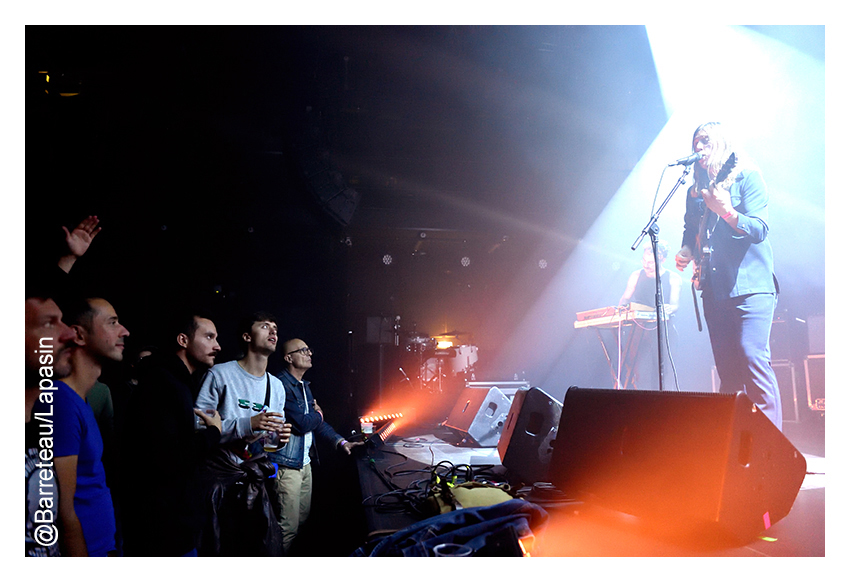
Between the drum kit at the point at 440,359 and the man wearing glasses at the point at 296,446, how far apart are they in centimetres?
297

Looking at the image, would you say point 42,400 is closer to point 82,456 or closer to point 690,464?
point 82,456

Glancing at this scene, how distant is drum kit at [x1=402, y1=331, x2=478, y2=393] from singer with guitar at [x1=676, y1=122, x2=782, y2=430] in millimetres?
3649

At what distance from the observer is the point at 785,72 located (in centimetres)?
292

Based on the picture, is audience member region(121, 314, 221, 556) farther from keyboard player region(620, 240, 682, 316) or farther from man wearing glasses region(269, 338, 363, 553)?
keyboard player region(620, 240, 682, 316)

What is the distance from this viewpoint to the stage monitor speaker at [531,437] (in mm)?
2135

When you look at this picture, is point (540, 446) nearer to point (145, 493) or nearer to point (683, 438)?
point (683, 438)

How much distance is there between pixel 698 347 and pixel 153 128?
5.52m

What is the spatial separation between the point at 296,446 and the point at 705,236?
8.96 ft

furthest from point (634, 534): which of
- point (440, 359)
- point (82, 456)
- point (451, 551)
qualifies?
point (440, 359)

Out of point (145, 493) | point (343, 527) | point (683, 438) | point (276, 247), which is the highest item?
point (276, 247)

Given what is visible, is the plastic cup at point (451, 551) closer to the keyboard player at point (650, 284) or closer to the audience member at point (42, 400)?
the audience member at point (42, 400)

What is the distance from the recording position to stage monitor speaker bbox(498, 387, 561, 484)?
213 centimetres

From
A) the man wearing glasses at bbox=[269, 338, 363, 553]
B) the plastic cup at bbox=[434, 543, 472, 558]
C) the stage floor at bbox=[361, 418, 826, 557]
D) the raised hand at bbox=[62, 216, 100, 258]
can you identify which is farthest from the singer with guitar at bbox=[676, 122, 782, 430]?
the raised hand at bbox=[62, 216, 100, 258]
